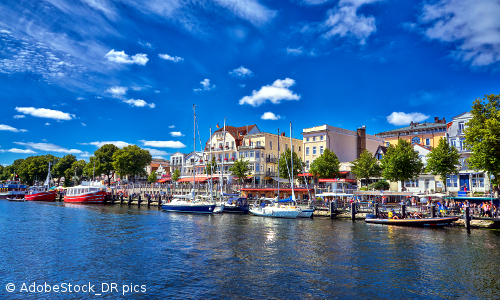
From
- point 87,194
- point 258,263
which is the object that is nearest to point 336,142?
point 258,263

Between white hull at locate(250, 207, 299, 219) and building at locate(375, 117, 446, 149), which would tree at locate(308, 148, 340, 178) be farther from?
building at locate(375, 117, 446, 149)

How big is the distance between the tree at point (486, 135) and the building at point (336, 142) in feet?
121

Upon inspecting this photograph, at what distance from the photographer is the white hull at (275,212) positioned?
165 ft

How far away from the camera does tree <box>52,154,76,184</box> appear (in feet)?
436

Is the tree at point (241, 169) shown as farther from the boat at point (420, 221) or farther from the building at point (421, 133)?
the boat at point (420, 221)

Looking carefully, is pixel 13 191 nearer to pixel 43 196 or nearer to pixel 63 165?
pixel 43 196

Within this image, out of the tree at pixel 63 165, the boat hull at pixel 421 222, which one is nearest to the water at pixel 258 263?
the boat hull at pixel 421 222

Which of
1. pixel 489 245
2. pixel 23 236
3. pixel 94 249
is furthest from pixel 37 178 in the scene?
pixel 489 245

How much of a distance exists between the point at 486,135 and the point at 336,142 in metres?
Answer: 42.0

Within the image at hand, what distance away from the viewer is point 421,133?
84.1 metres

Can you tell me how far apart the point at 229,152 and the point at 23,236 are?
57.4 m

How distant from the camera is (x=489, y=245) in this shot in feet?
91.1

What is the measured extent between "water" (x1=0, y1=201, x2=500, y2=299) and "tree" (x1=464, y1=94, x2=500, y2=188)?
746 cm

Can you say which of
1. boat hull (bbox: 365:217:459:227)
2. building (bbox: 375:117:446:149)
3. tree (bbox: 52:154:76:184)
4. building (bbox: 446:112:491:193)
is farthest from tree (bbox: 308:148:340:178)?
tree (bbox: 52:154:76:184)
